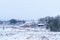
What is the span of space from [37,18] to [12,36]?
1.56ft

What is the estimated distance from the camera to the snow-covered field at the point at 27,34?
95.9 inches

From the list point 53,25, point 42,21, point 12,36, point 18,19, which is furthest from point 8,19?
point 53,25

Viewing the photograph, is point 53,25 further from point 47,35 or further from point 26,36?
point 26,36

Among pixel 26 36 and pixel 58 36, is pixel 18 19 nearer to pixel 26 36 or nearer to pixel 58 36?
pixel 26 36

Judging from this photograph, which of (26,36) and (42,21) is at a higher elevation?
(42,21)

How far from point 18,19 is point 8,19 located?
0.15 m

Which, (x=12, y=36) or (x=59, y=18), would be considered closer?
(x=59, y=18)

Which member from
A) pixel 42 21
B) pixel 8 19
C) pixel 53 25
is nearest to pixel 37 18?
pixel 42 21

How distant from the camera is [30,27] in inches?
96.0

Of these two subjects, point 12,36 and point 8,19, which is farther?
point 12,36

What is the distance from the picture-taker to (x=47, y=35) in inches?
98.0

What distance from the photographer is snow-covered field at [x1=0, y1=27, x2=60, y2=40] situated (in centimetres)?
244

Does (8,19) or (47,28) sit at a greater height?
(8,19)

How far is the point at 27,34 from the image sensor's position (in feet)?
8.15
